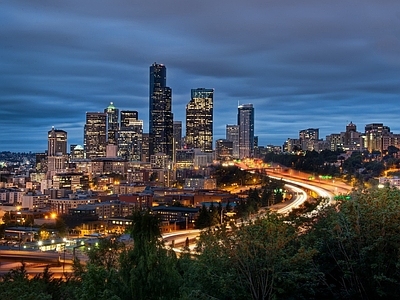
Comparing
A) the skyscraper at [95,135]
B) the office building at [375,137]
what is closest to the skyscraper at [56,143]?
the skyscraper at [95,135]

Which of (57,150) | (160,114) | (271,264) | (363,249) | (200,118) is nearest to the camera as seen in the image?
(271,264)

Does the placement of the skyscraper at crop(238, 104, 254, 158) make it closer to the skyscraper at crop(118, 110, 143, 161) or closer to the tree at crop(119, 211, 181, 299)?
the skyscraper at crop(118, 110, 143, 161)

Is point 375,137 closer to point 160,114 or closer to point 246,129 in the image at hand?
point 160,114

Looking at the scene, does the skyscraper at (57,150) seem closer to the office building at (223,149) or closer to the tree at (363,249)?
the office building at (223,149)

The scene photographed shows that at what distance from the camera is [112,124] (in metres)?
140

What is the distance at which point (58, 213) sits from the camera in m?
46.4

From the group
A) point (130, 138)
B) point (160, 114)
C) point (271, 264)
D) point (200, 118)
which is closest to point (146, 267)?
point (271, 264)

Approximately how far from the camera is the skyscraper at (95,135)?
130 meters

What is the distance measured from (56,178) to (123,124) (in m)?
66.0

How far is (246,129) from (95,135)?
41.3 meters

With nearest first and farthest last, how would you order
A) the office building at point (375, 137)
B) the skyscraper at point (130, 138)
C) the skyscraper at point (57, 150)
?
the office building at point (375, 137) → the skyscraper at point (57, 150) → the skyscraper at point (130, 138)

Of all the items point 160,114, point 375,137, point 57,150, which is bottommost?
point 57,150

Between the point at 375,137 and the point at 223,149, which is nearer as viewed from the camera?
the point at 375,137

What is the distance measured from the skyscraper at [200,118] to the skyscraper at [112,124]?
2024 cm
